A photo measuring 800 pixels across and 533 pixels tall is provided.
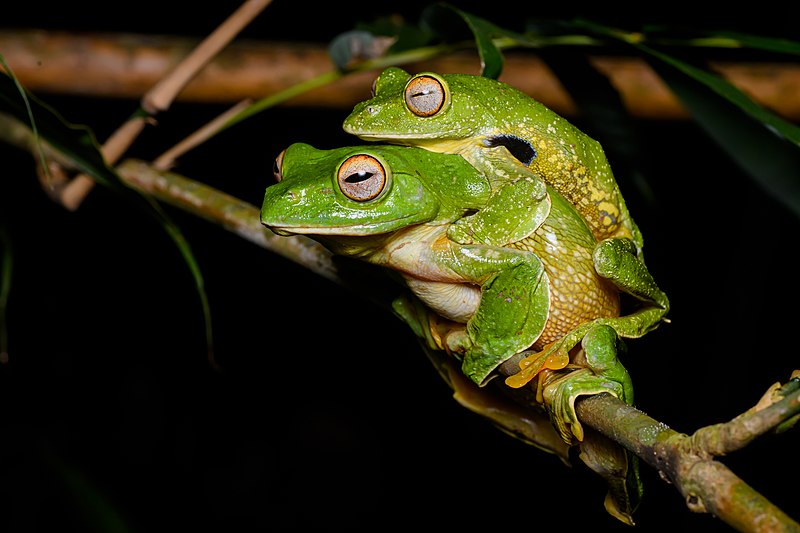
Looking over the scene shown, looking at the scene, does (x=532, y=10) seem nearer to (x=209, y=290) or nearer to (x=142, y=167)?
(x=209, y=290)

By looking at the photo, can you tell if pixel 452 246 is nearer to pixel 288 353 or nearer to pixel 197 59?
pixel 197 59

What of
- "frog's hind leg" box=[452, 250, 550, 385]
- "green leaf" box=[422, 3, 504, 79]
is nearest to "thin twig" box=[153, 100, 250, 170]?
"green leaf" box=[422, 3, 504, 79]

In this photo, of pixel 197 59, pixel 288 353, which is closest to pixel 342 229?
pixel 197 59

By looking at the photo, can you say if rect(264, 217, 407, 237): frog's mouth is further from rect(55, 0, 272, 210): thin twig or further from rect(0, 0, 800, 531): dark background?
rect(0, 0, 800, 531): dark background

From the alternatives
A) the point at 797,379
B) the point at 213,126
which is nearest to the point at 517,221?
the point at 797,379

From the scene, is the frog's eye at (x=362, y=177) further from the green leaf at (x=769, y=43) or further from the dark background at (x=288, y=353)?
the dark background at (x=288, y=353)

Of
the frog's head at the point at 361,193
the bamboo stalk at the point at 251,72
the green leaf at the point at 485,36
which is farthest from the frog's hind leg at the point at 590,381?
the bamboo stalk at the point at 251,72
